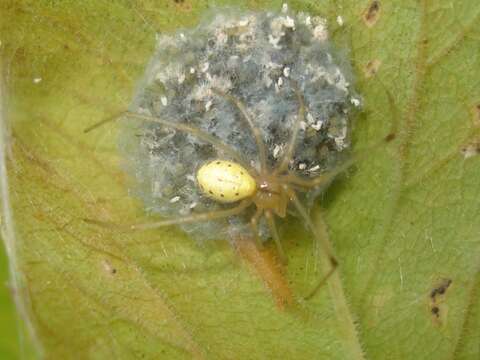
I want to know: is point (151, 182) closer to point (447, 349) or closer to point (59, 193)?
point (59, 193)

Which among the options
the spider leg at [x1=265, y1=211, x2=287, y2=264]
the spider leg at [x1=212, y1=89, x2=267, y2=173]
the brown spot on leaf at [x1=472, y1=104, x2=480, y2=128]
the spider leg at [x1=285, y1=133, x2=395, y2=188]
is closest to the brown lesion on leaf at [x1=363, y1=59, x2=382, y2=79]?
the spider leg at [x1=285, y1=133, x2=395, y2=188]

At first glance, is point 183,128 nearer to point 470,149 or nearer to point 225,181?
point 225,181

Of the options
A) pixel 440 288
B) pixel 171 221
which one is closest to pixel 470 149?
pixel 440 288

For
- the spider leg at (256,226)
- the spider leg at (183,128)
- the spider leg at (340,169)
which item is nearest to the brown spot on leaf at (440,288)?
the spider leg at (340,169)

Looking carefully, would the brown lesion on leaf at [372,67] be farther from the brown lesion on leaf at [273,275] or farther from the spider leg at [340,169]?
the brown lesion on leaf at [273,275]

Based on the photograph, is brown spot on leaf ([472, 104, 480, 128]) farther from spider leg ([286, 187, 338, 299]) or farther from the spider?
spider leg ([286, 187, 338, 299])

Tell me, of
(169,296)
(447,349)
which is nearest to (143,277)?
(169,296)
